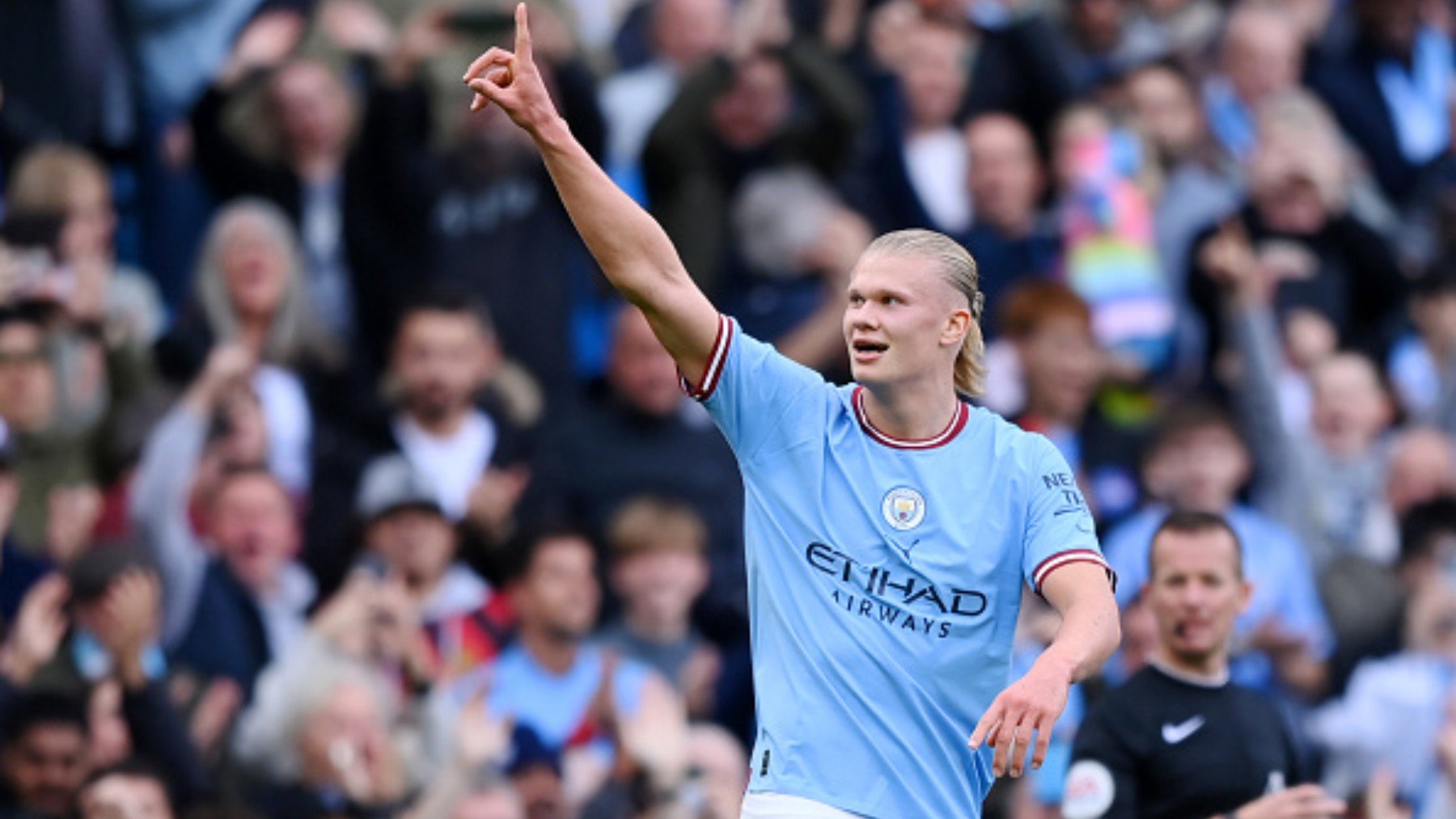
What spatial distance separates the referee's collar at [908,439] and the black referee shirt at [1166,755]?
4.91 feet

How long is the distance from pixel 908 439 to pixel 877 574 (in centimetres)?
36

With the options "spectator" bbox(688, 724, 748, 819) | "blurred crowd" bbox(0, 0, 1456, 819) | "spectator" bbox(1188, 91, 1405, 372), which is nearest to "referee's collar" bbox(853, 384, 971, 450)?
"blurred crowd" bbox(0, 0, 1456, 819)

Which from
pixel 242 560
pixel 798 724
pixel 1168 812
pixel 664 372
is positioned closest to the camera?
pixel 798 724

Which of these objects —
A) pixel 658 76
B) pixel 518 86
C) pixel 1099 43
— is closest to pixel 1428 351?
pixel 1099 43

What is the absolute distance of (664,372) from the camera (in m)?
11.9

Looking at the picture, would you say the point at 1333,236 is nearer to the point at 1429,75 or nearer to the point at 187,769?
the point at 1429,75

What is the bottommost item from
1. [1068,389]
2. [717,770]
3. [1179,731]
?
[717,770]

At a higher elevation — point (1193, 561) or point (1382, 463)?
point (1382, 463)

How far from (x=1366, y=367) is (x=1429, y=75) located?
3.22m

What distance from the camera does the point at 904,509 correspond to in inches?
260

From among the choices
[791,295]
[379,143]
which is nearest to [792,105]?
[791,295]

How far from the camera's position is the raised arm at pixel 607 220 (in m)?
6.44

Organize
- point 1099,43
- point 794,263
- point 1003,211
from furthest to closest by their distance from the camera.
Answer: point 1099,43 < point 1003,211 < point 794,263

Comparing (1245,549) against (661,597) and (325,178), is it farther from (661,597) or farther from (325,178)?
(325,178)
